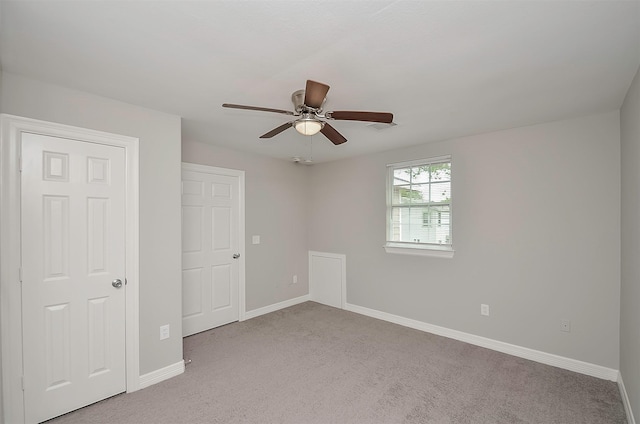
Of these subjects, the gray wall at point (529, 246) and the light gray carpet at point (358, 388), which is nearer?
the light gray carpet at point (358, 388)

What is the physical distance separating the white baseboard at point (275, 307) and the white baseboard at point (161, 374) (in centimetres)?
147

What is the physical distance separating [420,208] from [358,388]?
7.48ft

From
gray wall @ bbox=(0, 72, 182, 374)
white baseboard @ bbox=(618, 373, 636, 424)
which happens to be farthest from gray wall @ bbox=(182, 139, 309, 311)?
white baseboard @ bbox=(618, 373, 636, 424)

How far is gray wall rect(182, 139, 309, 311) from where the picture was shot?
427cm

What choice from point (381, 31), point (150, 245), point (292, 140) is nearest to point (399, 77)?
point (381, 31)

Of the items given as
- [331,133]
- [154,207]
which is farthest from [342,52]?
[154,207]

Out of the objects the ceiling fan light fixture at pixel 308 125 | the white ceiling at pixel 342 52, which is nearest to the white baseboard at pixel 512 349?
the white ceiling at pixel 342 52

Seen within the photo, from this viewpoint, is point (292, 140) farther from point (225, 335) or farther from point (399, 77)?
point (225, 335)

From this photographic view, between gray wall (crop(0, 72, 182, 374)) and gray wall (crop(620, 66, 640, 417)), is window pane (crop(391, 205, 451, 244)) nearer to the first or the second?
gray wall (crop(620, 66, 640, 417))

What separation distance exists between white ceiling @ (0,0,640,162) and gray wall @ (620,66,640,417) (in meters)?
0.25

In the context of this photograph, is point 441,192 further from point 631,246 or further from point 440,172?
point 631,246

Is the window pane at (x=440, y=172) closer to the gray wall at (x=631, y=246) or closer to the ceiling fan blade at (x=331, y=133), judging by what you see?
the gray wall at (x=631, y=246)

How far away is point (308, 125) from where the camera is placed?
200 cm

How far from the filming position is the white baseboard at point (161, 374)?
2.54m
